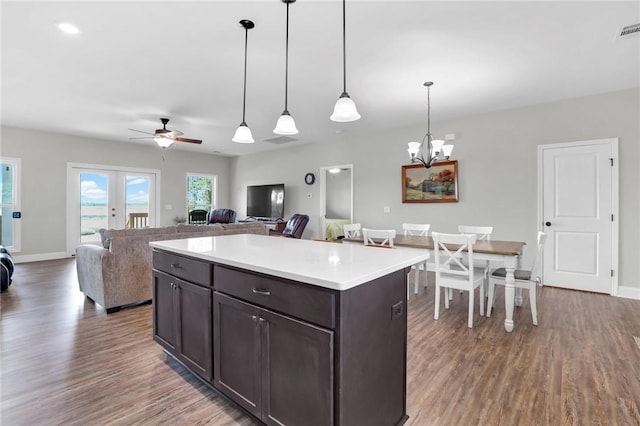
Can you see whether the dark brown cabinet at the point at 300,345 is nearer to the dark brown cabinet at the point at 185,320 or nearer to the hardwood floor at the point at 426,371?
the dark brown cabinet at the point at 185,320

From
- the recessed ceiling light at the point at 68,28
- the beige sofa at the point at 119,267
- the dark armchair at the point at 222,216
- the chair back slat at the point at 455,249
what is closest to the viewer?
the recessed ceiling light at the point at 68,28

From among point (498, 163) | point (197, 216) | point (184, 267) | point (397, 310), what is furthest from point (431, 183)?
point (197, 216)

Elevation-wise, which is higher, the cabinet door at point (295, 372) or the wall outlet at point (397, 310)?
the wall outlet at point (397, 310)

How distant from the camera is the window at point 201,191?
342 inches

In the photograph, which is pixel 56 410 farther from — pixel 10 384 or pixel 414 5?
pixel 414 5

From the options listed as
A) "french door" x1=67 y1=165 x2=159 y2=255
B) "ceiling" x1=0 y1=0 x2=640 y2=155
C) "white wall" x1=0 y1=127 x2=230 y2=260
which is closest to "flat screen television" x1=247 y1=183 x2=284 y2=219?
"french door" x1=67 y1=165 x2=159 y2=255

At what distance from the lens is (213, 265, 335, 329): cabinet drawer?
1.19 metres

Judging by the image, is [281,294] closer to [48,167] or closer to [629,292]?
[629,292]

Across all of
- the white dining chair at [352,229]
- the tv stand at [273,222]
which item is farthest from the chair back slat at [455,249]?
the tv stand at [273,222]

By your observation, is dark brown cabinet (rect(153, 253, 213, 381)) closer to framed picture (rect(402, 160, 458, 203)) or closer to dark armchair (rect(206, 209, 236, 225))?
framed picture (rect(402, 160, 458, 203))

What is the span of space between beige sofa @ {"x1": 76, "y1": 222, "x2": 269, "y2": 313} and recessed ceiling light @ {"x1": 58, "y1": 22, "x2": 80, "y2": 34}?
1901mm

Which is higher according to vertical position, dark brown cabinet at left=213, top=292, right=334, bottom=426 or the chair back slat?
the chair back slat

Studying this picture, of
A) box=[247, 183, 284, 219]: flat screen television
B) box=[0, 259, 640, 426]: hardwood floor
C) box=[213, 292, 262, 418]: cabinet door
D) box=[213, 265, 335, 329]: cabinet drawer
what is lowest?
box=[0, 259, 640, 426]: hardwood floor

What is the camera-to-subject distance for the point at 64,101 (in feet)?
14.5
